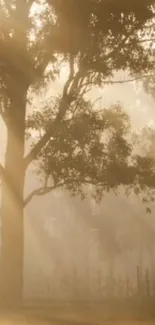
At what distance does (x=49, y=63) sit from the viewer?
22625 millimetres

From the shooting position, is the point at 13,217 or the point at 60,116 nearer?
the point at 13,217

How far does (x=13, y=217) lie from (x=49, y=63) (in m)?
5.95

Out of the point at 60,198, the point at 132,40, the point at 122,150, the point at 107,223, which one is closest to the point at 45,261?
the point at 60,198

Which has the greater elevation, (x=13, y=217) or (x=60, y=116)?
(x=60, y=116)

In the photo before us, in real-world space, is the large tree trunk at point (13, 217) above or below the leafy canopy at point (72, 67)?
below

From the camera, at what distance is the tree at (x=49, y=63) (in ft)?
70.8

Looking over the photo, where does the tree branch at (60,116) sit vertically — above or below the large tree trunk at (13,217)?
above

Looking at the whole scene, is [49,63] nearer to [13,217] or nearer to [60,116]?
[60,116]

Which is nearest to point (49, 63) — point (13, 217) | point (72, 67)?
point (72, 67)

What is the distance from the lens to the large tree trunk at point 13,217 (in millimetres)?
21766

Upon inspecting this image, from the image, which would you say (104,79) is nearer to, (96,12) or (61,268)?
(96,12)

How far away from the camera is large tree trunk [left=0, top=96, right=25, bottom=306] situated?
21.8 metres

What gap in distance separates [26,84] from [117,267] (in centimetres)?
5275

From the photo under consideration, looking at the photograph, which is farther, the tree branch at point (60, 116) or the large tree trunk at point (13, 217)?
the tree branch at point (60, 116)
